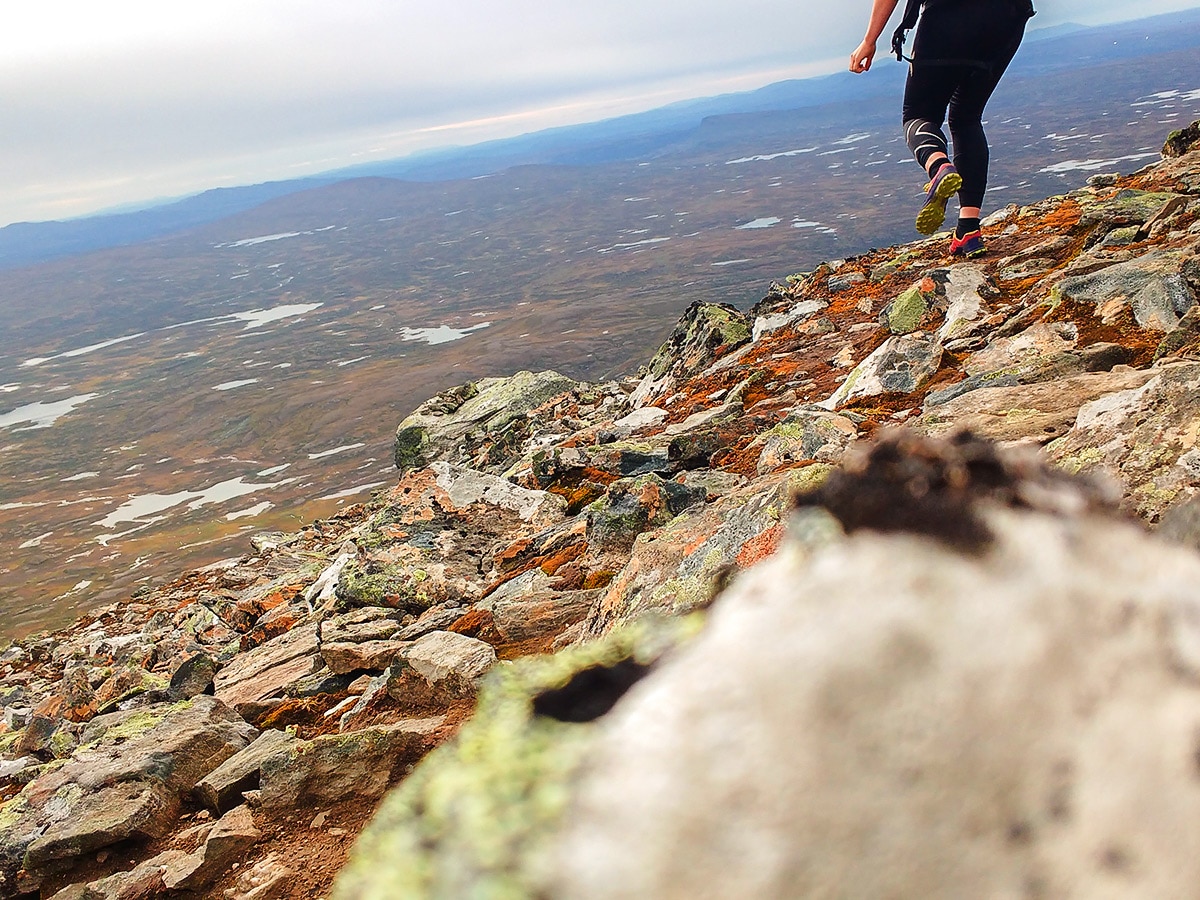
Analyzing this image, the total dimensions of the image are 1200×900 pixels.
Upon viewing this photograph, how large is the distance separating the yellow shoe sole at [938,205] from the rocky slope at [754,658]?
2.12 meters

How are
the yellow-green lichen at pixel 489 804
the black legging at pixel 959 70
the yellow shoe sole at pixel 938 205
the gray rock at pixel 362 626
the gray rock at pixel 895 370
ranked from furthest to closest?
the gray rock at pixel 895 370 < the gray rock at pixel 362 626 < the yellow shoe sole at pixel 938 205 < the black legging at pixel 959 70 < the yellow-green lichen at pixel 489 804

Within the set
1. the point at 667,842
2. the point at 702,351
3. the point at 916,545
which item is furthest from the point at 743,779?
the point at 702,351

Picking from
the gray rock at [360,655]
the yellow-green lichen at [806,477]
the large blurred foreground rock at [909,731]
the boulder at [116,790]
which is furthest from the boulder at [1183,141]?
the boulder at [116,790]

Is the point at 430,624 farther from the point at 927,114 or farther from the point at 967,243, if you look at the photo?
the point at 967,243

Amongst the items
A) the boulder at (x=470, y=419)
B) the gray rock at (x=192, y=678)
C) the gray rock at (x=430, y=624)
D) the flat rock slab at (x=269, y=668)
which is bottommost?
the boulder at (x=470, y=419)

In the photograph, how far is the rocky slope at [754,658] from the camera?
1.93m

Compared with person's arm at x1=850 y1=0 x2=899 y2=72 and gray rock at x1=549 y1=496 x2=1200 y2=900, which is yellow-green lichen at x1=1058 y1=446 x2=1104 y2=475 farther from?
person's arm at x1=850 y1=0 x2=899 y2=72

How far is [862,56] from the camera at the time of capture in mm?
9094

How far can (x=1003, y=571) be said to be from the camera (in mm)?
2104

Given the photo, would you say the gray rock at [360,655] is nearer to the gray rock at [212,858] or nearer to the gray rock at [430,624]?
the gray rock at [430,624]

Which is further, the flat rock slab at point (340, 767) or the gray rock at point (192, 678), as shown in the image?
the gray rock at point (192, 678)

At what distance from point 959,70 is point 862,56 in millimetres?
1259

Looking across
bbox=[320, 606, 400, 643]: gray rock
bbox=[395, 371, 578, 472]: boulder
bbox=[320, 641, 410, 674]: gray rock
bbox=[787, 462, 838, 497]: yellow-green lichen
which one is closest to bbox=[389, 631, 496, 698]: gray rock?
bbox=[320, 641, 410, 674]: gray rock

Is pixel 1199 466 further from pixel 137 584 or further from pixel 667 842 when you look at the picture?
pixel 137 584
